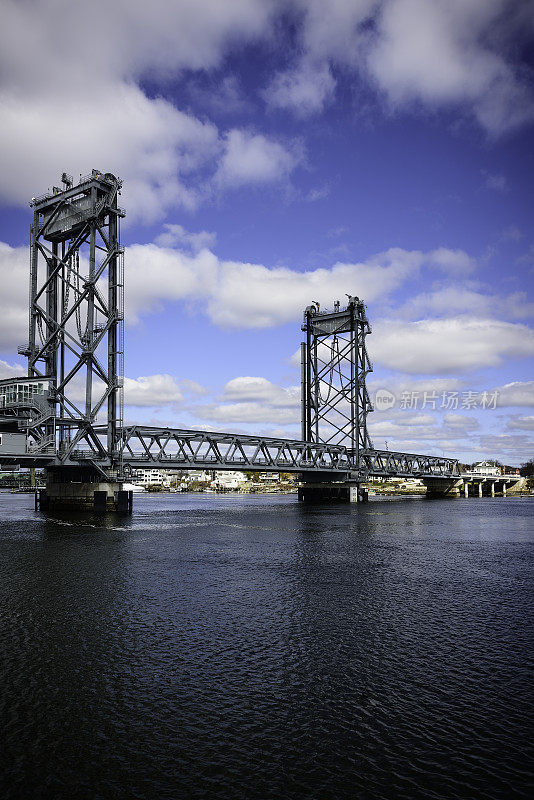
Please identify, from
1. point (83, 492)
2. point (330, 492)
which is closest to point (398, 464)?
point (330, 492)

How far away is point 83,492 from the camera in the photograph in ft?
233

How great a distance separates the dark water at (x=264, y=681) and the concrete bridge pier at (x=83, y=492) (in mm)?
36629

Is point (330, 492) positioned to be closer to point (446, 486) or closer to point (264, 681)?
point (446, 486)

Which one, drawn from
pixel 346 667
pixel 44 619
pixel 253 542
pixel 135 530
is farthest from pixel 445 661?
pixel 135 530

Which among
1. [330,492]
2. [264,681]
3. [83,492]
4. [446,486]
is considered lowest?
[446,486]

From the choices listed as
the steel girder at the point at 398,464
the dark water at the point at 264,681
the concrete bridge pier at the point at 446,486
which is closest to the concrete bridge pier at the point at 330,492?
the steel girder at the point at 398,464

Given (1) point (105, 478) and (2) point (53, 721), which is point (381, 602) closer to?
(2) point (53, 721)

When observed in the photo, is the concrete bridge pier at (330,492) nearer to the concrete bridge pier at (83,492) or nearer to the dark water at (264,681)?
the concrete bridge pier at (83,492)

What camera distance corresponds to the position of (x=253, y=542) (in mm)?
46969

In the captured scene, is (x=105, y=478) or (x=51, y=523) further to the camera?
(x=105, y=478)

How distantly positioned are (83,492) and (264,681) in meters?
60.1

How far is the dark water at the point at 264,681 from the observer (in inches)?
429

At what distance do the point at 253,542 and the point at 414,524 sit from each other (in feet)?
86.5

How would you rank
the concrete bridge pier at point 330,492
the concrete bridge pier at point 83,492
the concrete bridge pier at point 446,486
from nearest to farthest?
the concrete bridge pier at point 83,492, the concrete bridge pier at point 330,492, the concrete bridge pier at point 446,486
